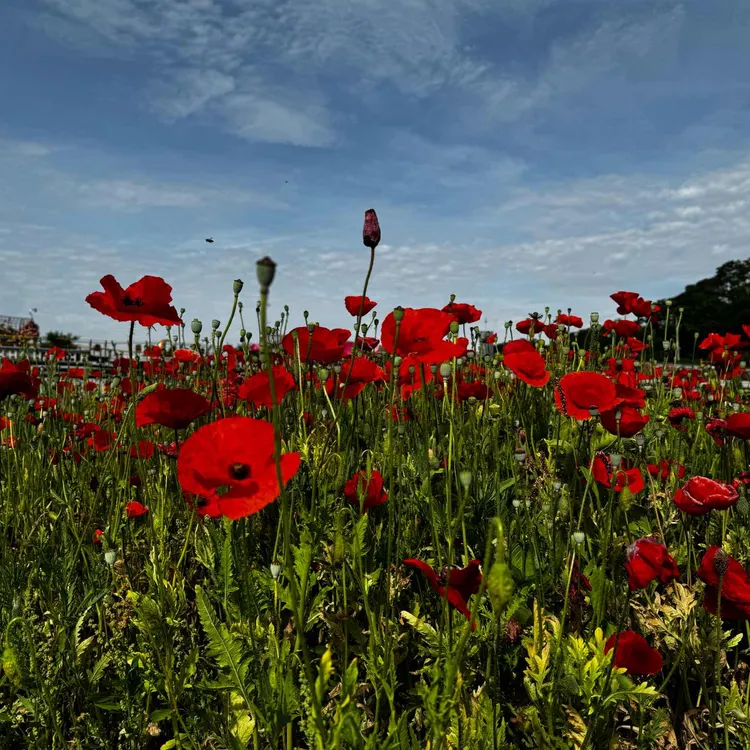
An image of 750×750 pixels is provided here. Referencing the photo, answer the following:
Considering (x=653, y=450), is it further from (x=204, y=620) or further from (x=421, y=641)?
(x=204, y=620)

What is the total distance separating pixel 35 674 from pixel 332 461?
0.98 meters

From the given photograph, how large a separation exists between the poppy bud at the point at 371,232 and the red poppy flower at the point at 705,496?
1006mm

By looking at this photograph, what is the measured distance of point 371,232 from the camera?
1495mm

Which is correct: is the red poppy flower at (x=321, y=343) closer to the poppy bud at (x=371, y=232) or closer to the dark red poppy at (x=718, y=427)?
the poppy bud at (x=371, y=232)

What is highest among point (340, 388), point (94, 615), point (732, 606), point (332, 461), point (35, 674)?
point (340, 388)

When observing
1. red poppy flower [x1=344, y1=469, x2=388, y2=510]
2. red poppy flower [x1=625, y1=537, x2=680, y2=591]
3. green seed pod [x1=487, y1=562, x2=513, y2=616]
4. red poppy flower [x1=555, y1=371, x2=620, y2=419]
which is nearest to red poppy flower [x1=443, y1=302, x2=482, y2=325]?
red poppy flower [x1=555, y1=371, x2=620, y2=419]

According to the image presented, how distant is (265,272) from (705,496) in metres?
1.33

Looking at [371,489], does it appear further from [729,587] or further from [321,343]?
[729,587]

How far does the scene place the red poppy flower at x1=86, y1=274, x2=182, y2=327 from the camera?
188 centimetres

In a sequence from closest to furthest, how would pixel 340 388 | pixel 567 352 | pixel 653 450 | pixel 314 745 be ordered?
pixel 314 745, pixel 340 388, pixel 653 450, pixel 567 352

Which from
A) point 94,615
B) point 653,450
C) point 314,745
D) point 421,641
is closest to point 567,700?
point 421,641

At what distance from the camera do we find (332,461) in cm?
207

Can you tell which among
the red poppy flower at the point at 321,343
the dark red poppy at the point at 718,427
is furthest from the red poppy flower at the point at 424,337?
the dark red poppy at the point at 718,427

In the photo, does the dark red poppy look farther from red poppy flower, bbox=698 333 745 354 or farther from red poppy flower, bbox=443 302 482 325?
red poppy flower, bbox=698 333 745 354
